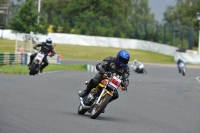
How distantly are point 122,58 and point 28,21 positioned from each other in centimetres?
3668

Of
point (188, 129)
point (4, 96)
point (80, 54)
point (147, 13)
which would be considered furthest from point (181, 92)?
point (147, 13)

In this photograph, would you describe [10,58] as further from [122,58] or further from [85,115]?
[122,58]

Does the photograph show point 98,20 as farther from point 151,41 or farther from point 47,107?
point 47,107

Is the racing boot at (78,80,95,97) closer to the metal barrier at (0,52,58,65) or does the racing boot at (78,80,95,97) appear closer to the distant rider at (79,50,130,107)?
the distant rider at (79,50,130,107)

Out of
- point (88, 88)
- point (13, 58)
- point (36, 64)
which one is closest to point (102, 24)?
point (13, 58)

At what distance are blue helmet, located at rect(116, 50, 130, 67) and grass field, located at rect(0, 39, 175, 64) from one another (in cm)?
4675

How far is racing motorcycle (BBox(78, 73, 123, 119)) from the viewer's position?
39.5 feet

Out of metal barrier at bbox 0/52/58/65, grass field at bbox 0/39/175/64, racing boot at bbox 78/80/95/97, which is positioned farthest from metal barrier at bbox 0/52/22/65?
grass field at bbox 0/39/175/64

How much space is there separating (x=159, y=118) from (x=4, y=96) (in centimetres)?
369

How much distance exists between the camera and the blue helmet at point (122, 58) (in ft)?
40.6

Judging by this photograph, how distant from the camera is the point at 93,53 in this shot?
211 ft

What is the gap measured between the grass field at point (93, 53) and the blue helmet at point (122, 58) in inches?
1841

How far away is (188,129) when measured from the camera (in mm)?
11555

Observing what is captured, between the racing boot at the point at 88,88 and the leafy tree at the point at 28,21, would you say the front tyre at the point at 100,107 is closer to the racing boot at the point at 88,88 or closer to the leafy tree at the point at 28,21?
the racing boot at the point at 88,88
